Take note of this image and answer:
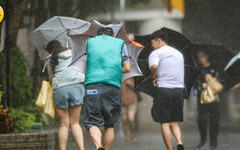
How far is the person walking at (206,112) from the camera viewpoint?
12359 millimetres

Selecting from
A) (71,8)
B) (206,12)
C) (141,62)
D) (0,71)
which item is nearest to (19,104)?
(0,71)

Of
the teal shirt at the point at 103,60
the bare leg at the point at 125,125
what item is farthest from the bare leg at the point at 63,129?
the bare leg at the point at 125,125

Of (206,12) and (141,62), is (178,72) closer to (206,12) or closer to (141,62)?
(141,62)

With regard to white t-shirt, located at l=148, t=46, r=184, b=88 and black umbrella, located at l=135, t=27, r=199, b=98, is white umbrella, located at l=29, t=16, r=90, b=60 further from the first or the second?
white t-shirt, located at l=148, t=46, r=184, b=88

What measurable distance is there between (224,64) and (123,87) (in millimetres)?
1878

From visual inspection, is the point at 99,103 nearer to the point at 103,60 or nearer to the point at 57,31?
the point at 103,60

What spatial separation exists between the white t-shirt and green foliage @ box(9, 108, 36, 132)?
3144 mm

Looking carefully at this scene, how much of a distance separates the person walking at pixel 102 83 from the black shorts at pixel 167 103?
4.50 ft

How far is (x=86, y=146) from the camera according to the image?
11.9 meters

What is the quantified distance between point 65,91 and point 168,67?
155cm

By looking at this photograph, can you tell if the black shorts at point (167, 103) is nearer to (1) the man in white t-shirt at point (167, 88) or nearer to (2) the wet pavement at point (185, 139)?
(1) the man in white t-shirt at point (167, 88)

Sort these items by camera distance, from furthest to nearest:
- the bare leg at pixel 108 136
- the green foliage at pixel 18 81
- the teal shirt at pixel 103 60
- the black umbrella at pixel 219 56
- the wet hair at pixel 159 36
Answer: the green foliage at pixel 18 81, the black umbrella at pixel 219 56, the wet hair at pixel 159 36, the bare leg at pixel 108 136, the teal shirt at pixel 103 60

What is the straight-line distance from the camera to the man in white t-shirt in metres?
10.2

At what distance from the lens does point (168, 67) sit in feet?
33.8
